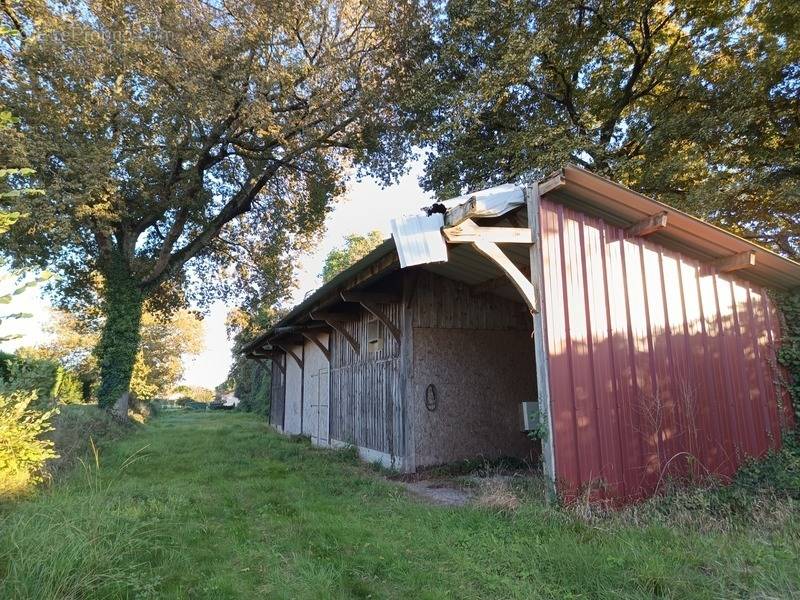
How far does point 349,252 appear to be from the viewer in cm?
3606

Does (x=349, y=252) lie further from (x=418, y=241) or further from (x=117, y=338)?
(x=418, y=241)

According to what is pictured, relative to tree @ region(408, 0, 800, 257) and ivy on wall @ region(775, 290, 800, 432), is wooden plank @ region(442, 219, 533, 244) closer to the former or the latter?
ivy on wall @ region(775, 290, 800, 432)

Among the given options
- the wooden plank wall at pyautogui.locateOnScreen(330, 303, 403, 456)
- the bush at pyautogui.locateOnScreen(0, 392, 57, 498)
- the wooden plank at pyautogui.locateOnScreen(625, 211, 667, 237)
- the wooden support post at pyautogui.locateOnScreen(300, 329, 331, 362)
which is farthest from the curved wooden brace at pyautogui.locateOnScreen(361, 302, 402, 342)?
the bush at pyautogui.locateOnScreen(0, 392, 57, 498)

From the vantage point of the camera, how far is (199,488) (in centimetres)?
725

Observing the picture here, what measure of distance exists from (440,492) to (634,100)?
11891 millimetres

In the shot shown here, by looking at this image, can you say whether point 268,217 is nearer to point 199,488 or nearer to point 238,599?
point 199,488

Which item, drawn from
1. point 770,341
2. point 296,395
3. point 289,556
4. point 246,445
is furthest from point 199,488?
point 296,395

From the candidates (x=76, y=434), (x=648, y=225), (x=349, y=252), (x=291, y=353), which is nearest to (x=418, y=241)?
(x=648, y=225)

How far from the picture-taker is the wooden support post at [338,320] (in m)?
10.9

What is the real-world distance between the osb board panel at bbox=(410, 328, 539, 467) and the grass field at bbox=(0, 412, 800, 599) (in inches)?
100

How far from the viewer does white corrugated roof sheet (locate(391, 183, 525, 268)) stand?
5422mm

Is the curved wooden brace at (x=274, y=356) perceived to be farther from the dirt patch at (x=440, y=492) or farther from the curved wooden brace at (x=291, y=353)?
the dirt patch at (x=440, y=492)

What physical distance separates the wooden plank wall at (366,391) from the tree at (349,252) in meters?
23.0

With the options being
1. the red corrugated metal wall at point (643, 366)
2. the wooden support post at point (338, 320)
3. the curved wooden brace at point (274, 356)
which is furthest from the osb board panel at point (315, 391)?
the red corrugated metal wall at point (643, 366)
